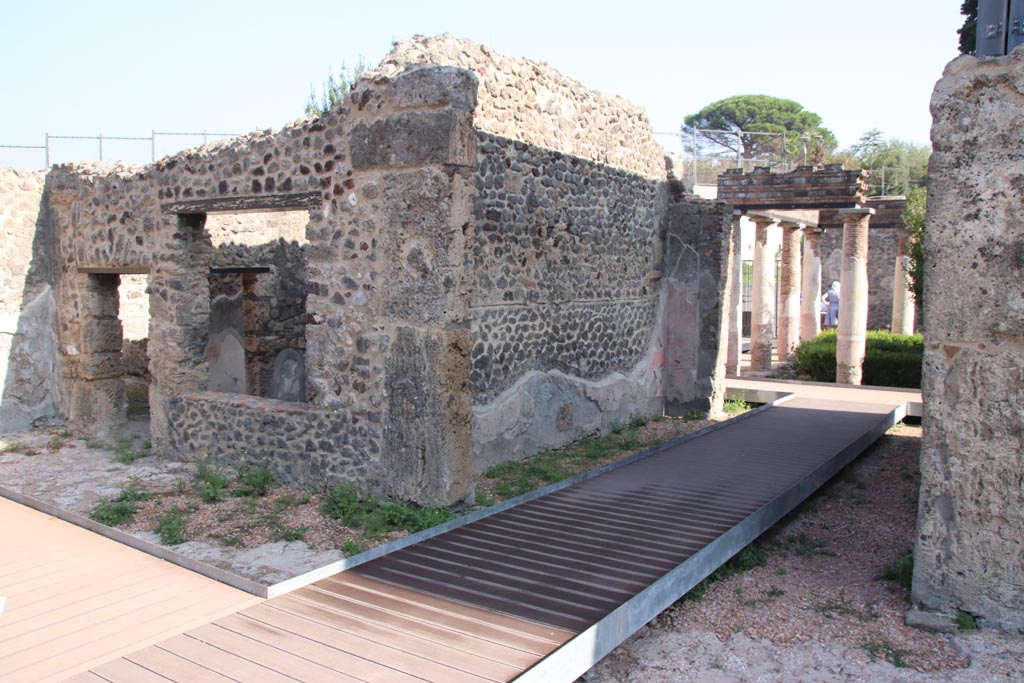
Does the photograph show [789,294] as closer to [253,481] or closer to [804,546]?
[804,546]

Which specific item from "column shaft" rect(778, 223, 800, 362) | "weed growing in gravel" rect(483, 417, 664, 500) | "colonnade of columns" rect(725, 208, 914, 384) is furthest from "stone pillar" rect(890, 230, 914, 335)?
"weed growing in gravel" rect(483, 417, 664, 500)

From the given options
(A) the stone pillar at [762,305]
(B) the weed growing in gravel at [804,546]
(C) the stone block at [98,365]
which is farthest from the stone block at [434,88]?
(A) the stone pillar at [762,305]

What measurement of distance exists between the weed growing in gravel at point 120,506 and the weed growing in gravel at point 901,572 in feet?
17.8

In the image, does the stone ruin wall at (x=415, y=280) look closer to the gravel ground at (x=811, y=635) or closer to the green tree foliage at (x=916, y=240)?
the gravel ground at (x=811, y=635)

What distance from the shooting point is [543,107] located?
8500 millimetres

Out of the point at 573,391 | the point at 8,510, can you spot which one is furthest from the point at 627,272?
the point at 8,510

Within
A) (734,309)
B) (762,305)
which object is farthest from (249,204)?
(762,305)

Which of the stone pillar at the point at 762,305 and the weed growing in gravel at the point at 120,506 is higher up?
the stone pillar at the point at 762,305

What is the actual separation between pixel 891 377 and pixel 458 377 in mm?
10727

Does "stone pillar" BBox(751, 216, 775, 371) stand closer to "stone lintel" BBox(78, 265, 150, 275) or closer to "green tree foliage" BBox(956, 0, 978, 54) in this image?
"green tree foliage" BBox(956, 0, 978, 54)

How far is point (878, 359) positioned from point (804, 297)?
384cm

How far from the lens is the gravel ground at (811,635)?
13.9ft

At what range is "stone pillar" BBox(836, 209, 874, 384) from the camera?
14.5m

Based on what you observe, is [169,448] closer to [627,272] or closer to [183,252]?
[183,252]
